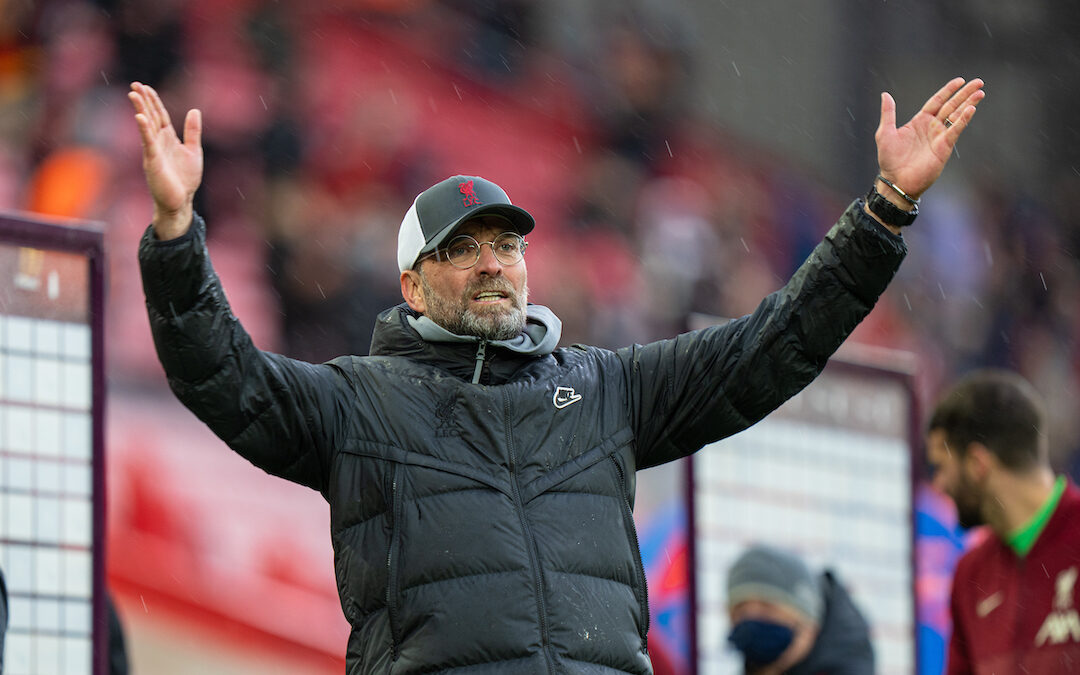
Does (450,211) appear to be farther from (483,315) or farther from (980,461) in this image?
(980,461)

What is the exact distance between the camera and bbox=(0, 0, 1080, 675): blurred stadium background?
25.8ft

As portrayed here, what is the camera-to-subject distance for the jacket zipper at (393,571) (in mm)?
3270

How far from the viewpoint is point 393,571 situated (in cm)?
329

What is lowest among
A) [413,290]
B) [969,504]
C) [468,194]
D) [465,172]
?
[969,504]

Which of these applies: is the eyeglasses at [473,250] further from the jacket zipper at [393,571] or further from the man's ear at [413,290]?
the jacket zipper at [393,571]

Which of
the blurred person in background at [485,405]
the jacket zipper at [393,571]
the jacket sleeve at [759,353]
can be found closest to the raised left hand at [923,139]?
the blurred person in background at [485,405]

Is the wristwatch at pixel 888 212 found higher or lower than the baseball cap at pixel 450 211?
lower

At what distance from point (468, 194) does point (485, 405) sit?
49 cm

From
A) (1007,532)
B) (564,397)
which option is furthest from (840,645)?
(564,397)

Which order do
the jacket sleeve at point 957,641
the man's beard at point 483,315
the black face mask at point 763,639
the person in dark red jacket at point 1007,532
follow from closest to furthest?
the man's beard at point 483,315, the black face mask at point 763,639, the person in dark red jacket at point 1007,532, the jacket sleeve at point 957,641

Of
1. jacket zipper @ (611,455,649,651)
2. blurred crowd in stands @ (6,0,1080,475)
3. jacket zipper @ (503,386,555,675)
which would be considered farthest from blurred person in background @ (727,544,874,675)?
jacket zipper @ (503,386,555,675)

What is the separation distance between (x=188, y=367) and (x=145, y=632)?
4553 mm

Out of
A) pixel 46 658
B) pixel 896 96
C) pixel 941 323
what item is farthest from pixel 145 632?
pixel 896 96

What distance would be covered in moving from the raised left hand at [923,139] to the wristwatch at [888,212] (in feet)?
0.17
